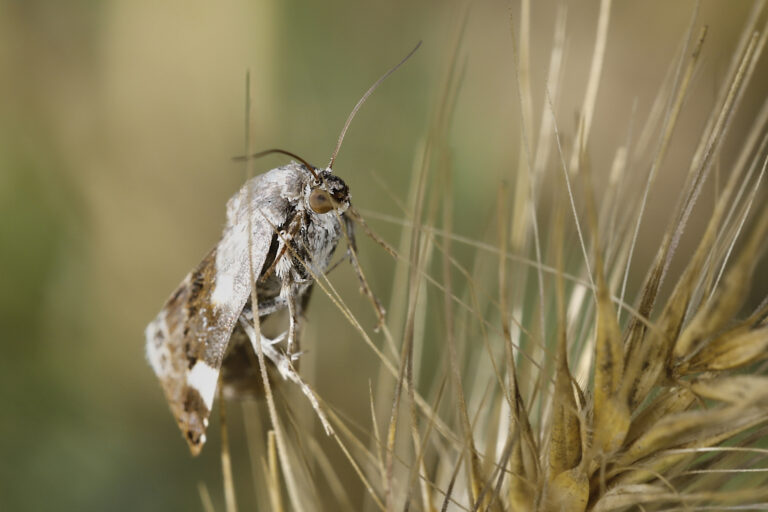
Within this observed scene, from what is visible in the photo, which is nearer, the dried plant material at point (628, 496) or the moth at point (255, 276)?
the dried plant material at point (628, 496)

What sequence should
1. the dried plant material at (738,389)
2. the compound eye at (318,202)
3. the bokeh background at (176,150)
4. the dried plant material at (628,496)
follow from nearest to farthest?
the dried plant material at (738,389)
the dried plant material at (628,496)
the compound eye at (318,202)
the bokeh background at (176,150)

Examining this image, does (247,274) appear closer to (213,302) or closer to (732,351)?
(213,302)

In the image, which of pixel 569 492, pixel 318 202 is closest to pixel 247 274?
pixel 318 202

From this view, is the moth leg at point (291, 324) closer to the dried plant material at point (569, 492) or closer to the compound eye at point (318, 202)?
the compound eye at point (318, 202)

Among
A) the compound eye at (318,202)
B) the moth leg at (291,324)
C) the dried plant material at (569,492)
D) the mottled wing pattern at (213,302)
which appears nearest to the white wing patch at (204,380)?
the mottled wing pattern at (213,302)

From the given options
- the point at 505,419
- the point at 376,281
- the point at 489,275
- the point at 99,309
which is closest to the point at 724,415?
the point at 505,419

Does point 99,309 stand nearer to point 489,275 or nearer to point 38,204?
point 38,204
